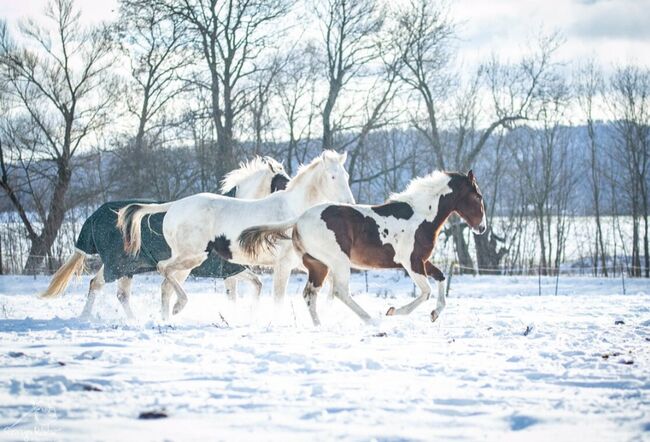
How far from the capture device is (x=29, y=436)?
9.73ft

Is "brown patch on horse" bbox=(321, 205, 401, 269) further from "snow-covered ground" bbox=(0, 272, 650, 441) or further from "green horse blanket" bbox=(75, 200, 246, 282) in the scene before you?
"green horse blanket" bbox=(75, 200, 246, 282)

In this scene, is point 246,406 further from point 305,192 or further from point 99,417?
point 305,192

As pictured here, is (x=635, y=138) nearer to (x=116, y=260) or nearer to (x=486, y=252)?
(x=486, y=252)

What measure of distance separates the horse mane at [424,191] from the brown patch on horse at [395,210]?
96 mm

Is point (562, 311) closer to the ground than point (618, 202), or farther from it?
closer to the ground

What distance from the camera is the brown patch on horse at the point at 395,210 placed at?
7.76 m

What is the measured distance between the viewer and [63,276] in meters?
9.22

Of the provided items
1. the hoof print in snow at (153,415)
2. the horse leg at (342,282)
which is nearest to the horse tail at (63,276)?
the horse leg at (342,282)

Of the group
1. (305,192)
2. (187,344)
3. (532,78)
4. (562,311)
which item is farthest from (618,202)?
(187,344)

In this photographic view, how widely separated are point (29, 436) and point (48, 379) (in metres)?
0.94

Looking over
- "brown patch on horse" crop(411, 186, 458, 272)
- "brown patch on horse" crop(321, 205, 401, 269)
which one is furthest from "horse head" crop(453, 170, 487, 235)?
"brown patch on horse" crop(321, 205, 401, 269)

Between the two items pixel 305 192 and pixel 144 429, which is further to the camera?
pixel 305 192

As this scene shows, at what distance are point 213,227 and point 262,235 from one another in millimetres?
819

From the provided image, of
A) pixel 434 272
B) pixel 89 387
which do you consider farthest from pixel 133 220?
pixel 89 387
